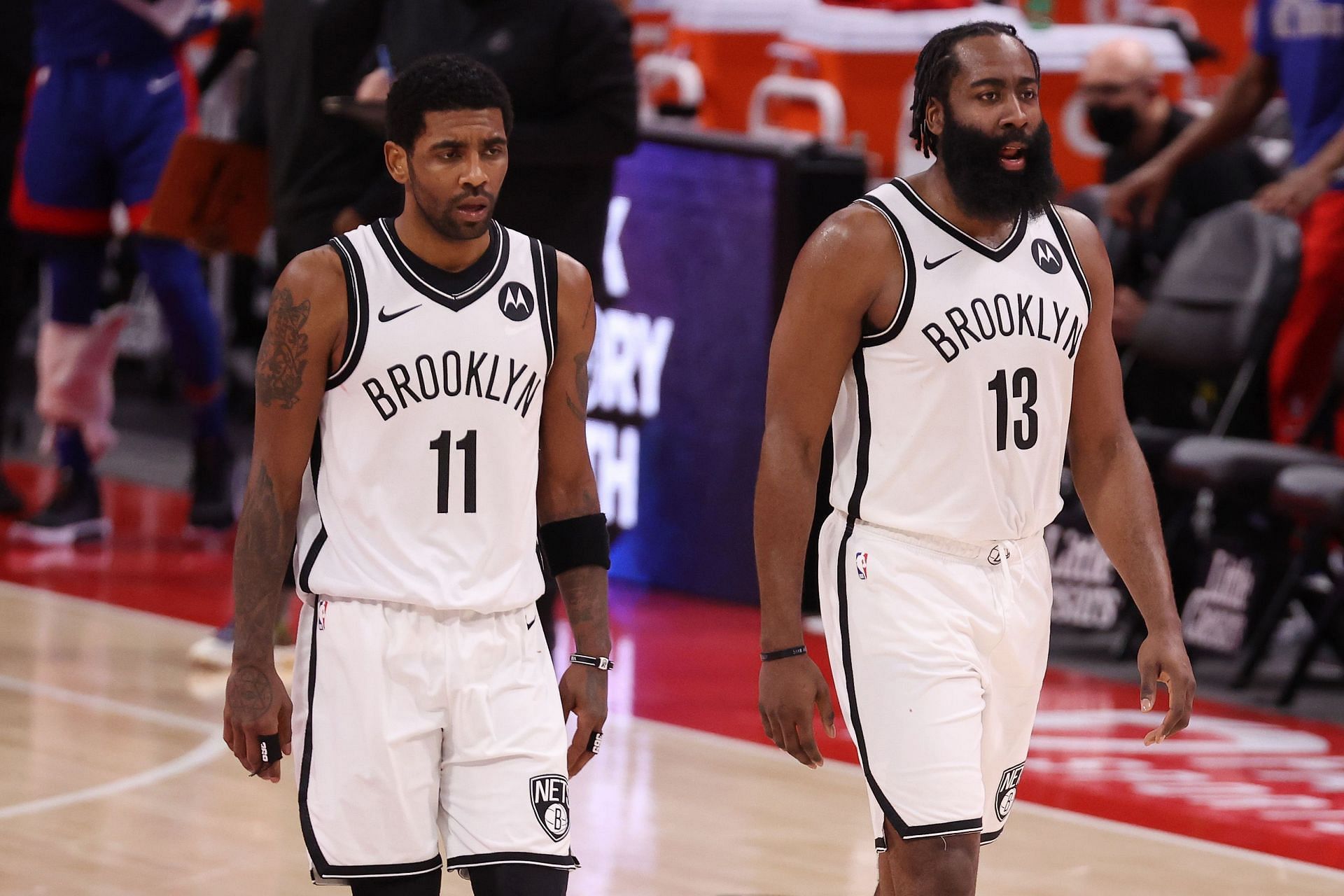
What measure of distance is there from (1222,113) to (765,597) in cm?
479

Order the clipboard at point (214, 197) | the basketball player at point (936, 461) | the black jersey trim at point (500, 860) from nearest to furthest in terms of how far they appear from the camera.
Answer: the black jersey trim at point (500, 860)
the basketball player at point (936, 461)
the clipboard at point (214, 197)

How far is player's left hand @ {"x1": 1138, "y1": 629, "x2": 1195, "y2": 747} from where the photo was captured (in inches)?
146

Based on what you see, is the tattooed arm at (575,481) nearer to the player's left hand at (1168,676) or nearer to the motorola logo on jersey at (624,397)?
the player's left hand at (1168,676)

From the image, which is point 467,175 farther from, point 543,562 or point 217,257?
point 217,257

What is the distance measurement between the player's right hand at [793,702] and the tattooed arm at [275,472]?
0.76m

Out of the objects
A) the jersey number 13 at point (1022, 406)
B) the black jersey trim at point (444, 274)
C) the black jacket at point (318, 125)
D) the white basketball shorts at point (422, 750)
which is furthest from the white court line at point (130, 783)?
the jersey number 13 at point (1022, 406)

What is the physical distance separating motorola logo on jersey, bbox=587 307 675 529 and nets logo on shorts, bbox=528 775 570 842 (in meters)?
4.86

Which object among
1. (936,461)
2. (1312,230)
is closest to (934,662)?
(936,461)

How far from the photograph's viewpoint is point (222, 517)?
359 inches

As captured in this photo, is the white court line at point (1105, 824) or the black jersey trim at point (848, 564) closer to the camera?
the black jersey trim at point (848, 564)

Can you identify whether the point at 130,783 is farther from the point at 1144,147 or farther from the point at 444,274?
the point at 1144,147

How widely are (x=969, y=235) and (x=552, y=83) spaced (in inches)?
86.5

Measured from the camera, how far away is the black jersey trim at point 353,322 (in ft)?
11.3

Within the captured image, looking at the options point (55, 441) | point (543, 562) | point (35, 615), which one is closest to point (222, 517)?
point (55, 441)
